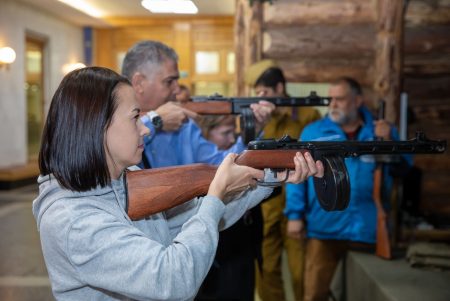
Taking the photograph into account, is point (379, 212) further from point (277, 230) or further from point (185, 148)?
point (185, 148)

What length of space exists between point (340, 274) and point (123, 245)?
3146mm

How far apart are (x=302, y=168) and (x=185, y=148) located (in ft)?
3.31

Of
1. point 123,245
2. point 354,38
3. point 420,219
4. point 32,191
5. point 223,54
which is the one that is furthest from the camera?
point 223,54

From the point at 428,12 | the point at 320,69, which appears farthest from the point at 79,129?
the point at 428,12

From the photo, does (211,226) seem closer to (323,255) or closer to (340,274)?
(323,255)

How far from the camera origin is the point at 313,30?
179 inches

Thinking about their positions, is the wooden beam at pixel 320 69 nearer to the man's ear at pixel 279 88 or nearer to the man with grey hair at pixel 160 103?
the man's ear at pixel 279 88

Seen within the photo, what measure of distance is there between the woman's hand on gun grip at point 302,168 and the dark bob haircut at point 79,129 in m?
0.78

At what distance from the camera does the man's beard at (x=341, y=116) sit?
3.51 m

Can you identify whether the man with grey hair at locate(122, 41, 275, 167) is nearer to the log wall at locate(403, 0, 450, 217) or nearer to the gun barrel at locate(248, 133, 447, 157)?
the gun barrel at locate(248, 133, 447, 157)

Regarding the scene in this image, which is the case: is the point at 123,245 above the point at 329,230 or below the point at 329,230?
above

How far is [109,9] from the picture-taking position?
32.9 ft

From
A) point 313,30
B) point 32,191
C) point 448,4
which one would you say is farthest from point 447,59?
point 32,191

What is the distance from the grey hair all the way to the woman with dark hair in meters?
1.09
